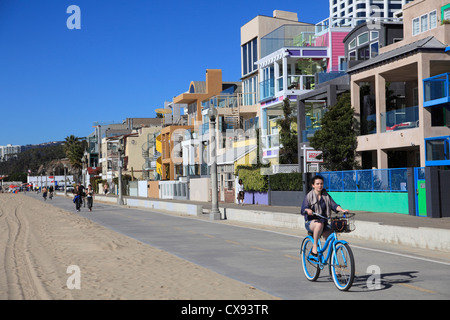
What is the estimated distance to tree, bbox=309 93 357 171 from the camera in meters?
34.8

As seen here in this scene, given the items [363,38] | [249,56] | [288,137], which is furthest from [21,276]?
[249,56]

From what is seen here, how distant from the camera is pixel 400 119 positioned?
31.7 m

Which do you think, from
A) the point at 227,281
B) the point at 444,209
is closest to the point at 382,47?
the point at 444,209

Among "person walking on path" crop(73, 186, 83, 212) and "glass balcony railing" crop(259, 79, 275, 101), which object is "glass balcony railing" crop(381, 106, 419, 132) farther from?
"person walking on path" crop(73, 186, 83, 212)

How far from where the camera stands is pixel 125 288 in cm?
1034

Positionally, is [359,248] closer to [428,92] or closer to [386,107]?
[428,92]

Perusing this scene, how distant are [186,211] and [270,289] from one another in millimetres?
27412

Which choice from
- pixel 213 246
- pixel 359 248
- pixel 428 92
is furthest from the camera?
pixel 428 92

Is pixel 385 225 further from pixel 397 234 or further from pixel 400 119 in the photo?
pixel 400 119

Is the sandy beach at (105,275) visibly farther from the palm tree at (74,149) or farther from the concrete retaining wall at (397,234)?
the palm tree at (74,149)

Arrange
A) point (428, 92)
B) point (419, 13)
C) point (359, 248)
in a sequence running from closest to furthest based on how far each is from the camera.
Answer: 1. point (359, 248)
2. point (428, 92)
3. point (419, 13)

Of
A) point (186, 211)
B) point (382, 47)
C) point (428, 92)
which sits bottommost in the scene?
point (186, 211)

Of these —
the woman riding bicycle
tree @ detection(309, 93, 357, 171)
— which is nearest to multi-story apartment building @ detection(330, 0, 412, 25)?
Answer: tree @ detection(309, 93, 357, 171)

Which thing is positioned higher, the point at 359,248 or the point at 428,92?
the point at 428,92
